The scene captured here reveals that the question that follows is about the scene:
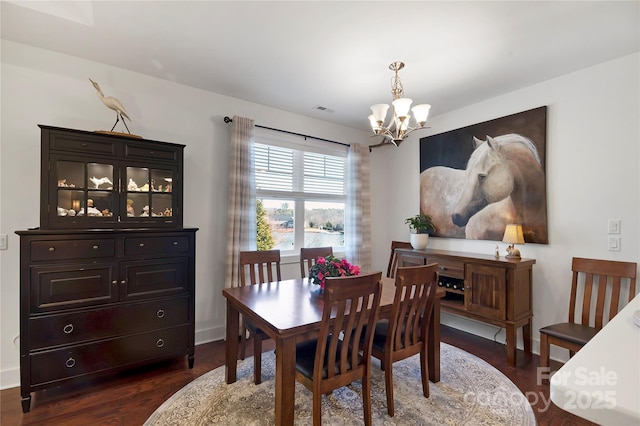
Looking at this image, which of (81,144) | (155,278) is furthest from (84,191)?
(155,278)

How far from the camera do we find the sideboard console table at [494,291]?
Result: 2730 mm

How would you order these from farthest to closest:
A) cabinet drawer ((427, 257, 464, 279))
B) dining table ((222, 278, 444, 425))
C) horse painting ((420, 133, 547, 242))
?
cabinet drawer ((427, 257, 464, 279)), horse painting ((420, 133, 547, 242)), dining table ((222, 278, 444, 425))

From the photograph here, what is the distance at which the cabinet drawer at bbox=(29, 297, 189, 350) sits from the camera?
210 cm

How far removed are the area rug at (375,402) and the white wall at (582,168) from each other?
1.14 meters

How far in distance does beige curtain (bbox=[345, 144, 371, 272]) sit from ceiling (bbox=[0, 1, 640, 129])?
1.31 m

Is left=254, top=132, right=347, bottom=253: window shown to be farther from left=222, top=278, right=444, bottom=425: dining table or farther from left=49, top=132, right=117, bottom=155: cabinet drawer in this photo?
left=49, top=132, right=117, bottom=155: cabinet drawer

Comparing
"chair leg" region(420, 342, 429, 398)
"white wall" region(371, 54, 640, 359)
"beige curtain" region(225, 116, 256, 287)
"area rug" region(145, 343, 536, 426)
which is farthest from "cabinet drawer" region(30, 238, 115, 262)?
"white wall" region(371, 54, 640, 359)

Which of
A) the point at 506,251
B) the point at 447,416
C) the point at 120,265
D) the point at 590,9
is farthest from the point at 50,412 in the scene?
the point at 590,9

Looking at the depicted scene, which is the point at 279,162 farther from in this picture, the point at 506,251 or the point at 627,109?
the point at 627,109

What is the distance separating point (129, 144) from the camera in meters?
2.50

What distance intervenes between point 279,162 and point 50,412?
2.99 meters

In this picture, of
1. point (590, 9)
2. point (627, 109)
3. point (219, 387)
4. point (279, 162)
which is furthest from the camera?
point (279, 162)

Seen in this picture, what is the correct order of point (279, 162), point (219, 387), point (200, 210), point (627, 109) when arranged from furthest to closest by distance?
point (279, 162) < point (200, 210) < point (627, 109) < point (219, 387)

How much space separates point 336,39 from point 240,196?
6.08 ft
